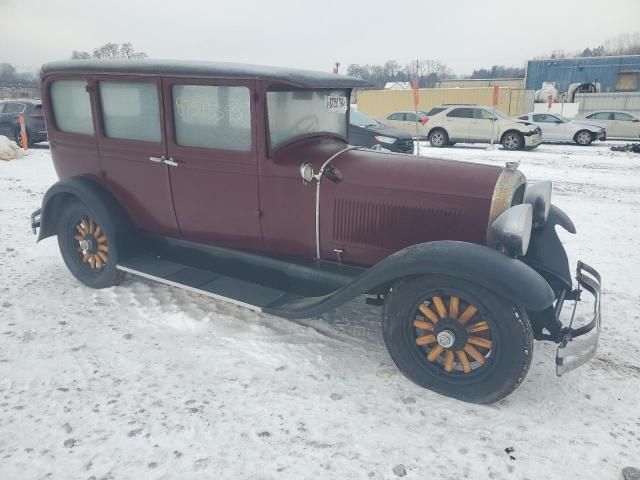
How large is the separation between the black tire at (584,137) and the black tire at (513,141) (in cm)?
313

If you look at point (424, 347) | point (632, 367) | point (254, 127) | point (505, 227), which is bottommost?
point (632, 367)

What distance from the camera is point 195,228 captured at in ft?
12.5

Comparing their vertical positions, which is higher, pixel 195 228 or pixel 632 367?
pixel 195 228

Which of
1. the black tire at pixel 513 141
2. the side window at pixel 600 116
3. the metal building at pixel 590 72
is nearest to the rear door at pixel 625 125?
the side window at pixel 600 116

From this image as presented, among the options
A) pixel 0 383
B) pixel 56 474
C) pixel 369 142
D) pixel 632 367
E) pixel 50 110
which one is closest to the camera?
pixel 56 474

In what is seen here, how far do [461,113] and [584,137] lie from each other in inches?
181

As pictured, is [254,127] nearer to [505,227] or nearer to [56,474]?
[505,227]

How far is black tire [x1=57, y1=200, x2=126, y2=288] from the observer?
13.0 ft

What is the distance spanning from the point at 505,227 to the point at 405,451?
1334 mm

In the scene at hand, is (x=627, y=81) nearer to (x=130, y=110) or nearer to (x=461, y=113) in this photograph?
(x=461, y=113)

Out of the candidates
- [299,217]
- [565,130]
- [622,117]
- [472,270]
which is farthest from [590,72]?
A: [472,270]

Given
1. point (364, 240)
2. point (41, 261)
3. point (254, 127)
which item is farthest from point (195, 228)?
point (41, 261)

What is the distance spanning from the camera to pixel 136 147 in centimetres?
385

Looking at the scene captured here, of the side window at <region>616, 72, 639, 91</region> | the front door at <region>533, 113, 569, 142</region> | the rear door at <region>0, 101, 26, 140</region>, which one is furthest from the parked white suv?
the side window at <region>616, 72, 639, 91</region>
